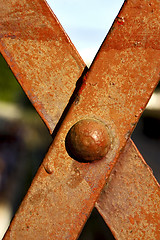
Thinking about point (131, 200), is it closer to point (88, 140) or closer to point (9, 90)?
point (88, 140)

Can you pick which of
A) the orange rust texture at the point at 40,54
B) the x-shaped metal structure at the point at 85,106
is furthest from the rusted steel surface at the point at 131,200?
the orange rust texture at the point at 40,54

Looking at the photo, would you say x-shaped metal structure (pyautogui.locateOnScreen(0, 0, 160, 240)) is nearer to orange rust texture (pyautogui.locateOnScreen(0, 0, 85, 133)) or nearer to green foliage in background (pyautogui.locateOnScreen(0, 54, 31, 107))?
orange rust texture (pyautogui.locateOnScreen(0, 0, 85, 133))

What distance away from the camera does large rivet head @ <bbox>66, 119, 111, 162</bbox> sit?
511 mm

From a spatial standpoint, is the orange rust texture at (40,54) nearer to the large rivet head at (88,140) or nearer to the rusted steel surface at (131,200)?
the large rivet head at (88,140)

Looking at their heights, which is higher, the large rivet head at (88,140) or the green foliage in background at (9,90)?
the large rivet head at (88,140)

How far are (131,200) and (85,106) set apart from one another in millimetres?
236

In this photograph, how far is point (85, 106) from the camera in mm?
539

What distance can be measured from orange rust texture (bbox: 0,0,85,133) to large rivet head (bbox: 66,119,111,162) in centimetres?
8

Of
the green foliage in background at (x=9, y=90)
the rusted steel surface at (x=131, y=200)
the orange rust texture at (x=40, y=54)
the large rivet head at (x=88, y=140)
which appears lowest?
the green foliage in background at (x=9, y=90)

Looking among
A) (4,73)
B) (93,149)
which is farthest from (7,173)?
A: (93,149)

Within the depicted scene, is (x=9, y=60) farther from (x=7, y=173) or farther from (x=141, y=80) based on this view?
(x=7, y=173)

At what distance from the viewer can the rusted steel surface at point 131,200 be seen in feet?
1.81

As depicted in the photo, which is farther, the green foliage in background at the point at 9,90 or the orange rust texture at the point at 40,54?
the green foliage in background at the point at 9,90

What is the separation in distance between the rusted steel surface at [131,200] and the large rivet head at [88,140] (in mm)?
72
